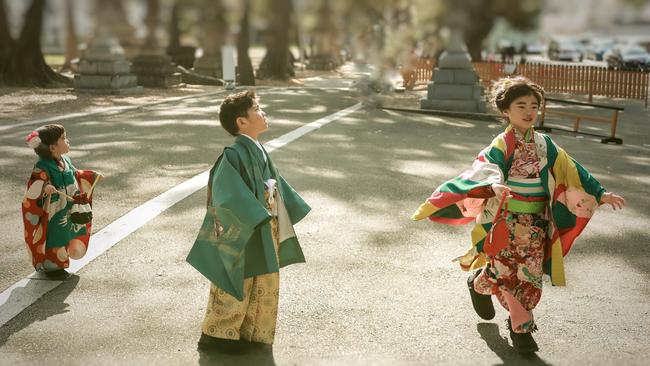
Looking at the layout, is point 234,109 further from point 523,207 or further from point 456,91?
point 456,91

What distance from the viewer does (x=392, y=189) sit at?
27.4ft

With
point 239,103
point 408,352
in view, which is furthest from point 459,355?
point 239,103

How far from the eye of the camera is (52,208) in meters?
4.90

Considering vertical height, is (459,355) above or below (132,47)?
below

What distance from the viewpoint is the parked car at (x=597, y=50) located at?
195 ft

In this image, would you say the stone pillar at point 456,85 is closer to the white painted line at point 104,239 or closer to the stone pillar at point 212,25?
the white painted line at point 104,239

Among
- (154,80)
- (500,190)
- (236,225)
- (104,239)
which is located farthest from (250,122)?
(154,80)

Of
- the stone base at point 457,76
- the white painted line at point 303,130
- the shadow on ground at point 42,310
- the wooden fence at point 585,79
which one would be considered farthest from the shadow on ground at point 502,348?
the wooden fence at point 585,79

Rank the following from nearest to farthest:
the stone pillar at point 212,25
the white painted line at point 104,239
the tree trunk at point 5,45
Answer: the stone pillar at point 212,25, the white painted line at point 104,239, the tree trunk at point 5,45

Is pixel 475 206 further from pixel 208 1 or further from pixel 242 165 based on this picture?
pixel 208 1

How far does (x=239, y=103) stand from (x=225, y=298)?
0.98 m

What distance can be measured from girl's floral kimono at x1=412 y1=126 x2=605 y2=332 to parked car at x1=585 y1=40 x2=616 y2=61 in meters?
58.6

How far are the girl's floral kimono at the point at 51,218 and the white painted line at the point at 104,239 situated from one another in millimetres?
173

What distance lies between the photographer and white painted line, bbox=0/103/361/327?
4.51m
